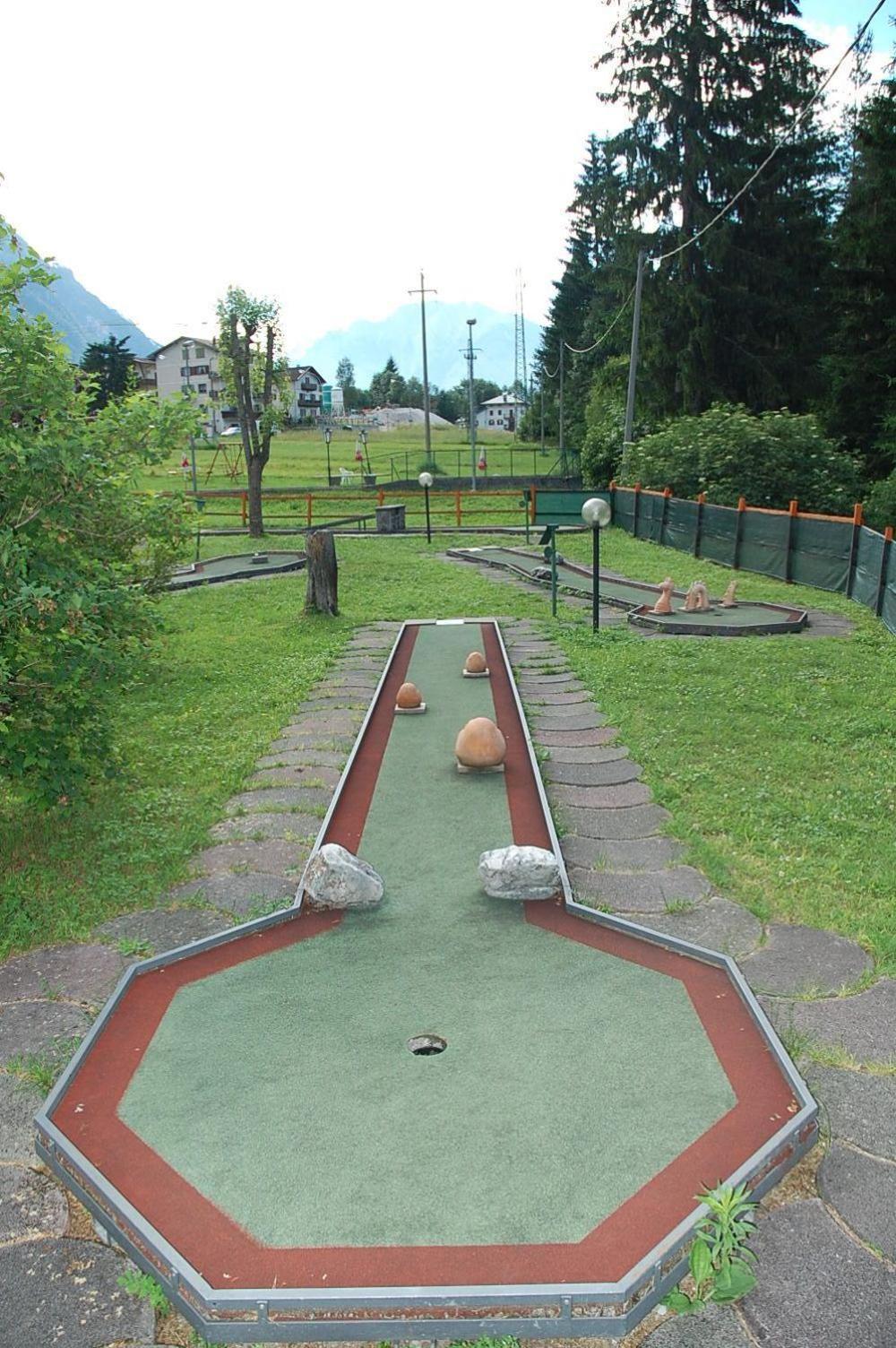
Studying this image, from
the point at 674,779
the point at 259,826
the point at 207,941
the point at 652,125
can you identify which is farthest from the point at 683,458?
the point at 207,941

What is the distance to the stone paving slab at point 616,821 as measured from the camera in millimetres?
6148

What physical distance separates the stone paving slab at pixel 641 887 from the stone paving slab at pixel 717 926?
113mm

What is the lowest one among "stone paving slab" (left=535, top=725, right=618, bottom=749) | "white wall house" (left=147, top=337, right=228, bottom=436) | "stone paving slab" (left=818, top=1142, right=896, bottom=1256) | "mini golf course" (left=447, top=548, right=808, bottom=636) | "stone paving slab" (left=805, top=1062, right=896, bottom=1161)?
"mini golf course" (left=447, top=548, right=808, bottom=636)

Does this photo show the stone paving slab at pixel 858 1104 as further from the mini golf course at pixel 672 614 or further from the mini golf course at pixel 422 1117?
the mini golf course at pixel 672 614

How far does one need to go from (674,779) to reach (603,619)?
6847 mm

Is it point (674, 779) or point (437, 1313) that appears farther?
point (674, 779)

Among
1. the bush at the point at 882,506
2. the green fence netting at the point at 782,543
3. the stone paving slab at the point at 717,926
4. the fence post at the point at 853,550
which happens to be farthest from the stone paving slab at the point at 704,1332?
the bush at the point at 882,506

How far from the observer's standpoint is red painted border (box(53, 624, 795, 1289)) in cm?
280

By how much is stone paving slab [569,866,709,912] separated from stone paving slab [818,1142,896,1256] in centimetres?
187

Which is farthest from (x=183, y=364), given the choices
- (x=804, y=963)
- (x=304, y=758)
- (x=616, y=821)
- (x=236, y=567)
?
(x=804, y=963)

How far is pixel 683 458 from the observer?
23766 millimetres

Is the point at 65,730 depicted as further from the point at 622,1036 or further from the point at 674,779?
the point at 674,779

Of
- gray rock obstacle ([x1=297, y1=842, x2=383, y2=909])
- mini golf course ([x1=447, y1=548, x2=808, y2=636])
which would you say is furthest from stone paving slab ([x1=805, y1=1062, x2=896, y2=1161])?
mini golf course ([x1=447, y1=548, x2=808, y2=636])

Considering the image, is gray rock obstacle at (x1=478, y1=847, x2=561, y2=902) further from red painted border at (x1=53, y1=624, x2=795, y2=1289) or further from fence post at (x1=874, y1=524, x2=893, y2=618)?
fence post at (x1=874, y1=524, x2=893, y2=618)
